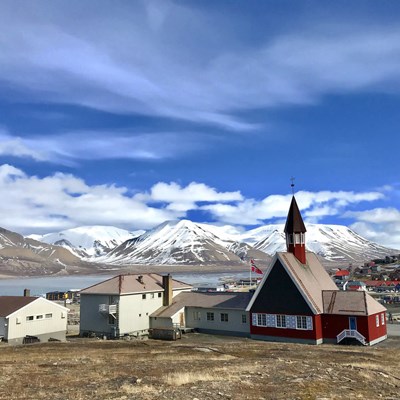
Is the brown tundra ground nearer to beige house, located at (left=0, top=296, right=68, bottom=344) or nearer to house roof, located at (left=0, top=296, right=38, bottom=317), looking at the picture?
beige house, located at (left=0, top=296, right=68, bottom=344)

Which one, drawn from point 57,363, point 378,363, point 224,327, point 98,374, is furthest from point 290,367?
point 224,327

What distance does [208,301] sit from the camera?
59031 mm

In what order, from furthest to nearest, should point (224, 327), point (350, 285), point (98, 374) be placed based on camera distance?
point (350, 285)
point (224, 327)
point (98, 374)

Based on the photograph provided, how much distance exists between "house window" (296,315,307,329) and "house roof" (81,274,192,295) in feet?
66.0

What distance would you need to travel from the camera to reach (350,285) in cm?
15262

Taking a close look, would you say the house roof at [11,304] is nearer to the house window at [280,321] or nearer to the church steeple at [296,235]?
the house window at [280,321]

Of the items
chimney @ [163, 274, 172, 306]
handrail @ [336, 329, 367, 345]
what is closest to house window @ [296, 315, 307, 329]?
handrail @ [336, 329, 367, 345]

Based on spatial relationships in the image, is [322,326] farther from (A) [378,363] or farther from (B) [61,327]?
(B) [61,327]

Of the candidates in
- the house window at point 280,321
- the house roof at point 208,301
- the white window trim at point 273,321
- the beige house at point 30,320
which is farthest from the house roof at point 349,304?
the beige house at point 30,320

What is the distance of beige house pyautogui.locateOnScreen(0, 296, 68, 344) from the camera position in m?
56.3

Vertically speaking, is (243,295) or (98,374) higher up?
(243,295)

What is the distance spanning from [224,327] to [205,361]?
981 inches

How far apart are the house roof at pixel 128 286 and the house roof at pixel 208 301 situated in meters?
Result: 2.95

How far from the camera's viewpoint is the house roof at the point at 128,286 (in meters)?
58.9
